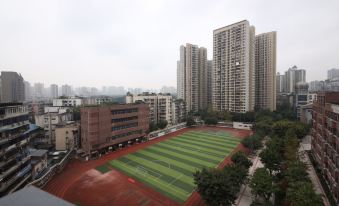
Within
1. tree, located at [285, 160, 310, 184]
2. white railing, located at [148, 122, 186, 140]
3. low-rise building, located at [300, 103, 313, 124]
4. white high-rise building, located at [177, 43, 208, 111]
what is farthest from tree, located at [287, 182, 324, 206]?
white high-rise building, located at [177, 43, 208, 111]

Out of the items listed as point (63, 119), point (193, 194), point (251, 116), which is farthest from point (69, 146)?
point (251, 116)

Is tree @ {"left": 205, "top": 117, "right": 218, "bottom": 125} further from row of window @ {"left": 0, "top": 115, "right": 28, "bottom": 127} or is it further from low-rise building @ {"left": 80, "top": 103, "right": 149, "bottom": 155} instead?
row of window @ {"left": 0, "top": 115, "right": 28, "bottom": 127}

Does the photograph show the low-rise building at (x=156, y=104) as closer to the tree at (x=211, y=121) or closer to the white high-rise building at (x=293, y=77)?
A: the tree at (x=211, y=121)

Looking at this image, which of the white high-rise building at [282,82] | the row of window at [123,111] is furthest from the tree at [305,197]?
the white high-rise building at [282,82]

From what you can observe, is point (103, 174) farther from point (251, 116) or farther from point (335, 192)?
point (251, 116)

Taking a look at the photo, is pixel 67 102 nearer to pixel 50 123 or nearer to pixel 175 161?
pixel 50 123

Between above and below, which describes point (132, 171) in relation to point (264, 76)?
below
